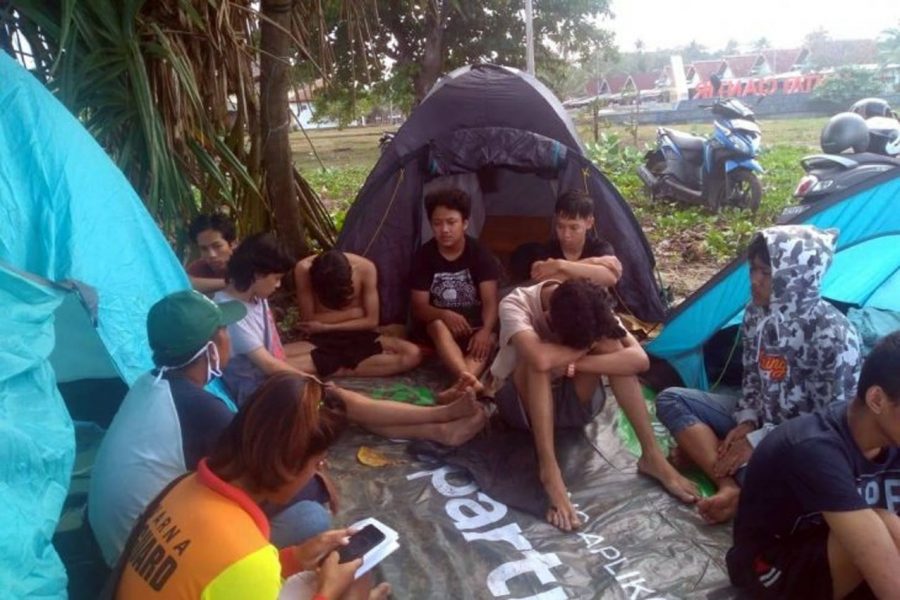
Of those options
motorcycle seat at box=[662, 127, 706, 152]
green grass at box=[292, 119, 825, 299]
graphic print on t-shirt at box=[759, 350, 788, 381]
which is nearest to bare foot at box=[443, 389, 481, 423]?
graphic print on t-shirt at box=[759, 350, 788, 381]

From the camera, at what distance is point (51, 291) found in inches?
74.5

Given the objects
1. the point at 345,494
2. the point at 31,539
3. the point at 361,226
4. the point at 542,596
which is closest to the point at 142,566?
the point at 31,539

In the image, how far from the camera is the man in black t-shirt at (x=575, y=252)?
329 cm

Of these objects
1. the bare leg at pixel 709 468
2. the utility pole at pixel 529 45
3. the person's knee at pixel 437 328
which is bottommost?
the bare leg at pixel 709 468

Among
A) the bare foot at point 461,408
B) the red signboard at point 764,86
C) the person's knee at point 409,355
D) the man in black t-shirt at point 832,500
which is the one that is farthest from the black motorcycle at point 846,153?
the red signboard at point 764,86

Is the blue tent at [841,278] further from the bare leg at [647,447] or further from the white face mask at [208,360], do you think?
the white face mask at [208,360]

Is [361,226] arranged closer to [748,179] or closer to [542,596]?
[542,596]

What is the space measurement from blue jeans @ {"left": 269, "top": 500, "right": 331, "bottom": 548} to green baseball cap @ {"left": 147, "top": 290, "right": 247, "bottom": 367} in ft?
1.53

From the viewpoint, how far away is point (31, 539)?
4.78ft

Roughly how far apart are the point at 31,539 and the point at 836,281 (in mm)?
3134

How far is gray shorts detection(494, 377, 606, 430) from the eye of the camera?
2.76m

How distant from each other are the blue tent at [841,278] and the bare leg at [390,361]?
1.02 m

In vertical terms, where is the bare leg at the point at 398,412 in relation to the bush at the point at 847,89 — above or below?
below

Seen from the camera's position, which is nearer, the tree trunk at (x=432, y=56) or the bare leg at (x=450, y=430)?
the bare leg at (x=450, y=430)
